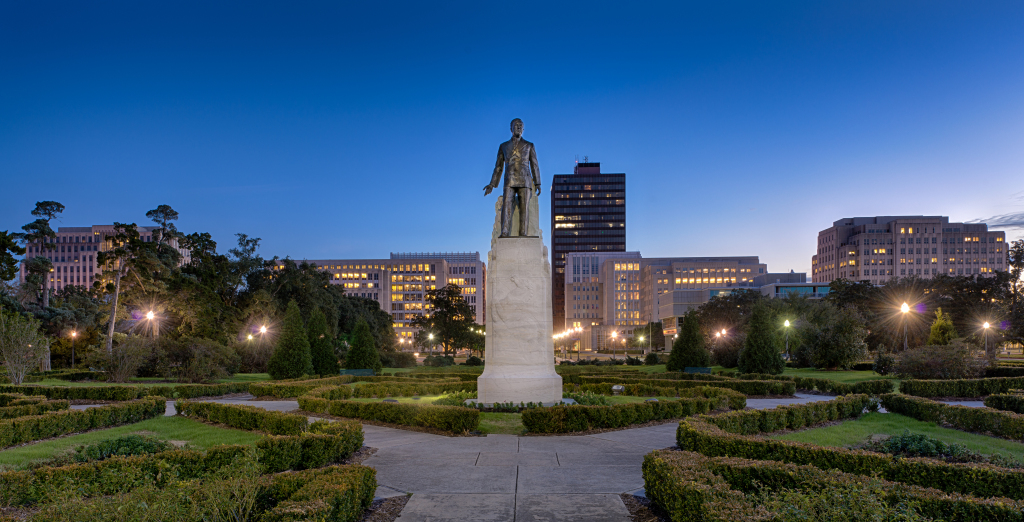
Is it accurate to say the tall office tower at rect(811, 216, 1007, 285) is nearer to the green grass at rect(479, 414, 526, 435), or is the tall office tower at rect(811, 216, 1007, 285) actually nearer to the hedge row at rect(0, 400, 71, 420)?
the green grass at rect(479, 414, 526, 435)

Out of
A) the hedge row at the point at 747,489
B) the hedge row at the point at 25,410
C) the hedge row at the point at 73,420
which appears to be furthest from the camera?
the hedge row at the point at 25,410

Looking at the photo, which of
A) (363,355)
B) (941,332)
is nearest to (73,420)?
(363,355)

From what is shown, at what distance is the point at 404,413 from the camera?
14.2 m

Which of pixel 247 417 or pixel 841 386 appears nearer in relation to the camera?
pixel 247 417

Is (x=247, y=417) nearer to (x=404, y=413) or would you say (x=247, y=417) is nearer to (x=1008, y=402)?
(x=404, y=413)

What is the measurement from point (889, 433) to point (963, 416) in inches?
116


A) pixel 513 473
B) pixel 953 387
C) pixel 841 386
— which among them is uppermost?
pixel 513 473

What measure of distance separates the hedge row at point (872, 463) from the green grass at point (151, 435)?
29.2 ft

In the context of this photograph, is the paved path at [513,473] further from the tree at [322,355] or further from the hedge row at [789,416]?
the tree at [322,355]

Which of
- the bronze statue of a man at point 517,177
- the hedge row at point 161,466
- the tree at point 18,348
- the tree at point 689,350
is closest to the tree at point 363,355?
the tree at point 18,348

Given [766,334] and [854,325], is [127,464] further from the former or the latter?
[854,325]

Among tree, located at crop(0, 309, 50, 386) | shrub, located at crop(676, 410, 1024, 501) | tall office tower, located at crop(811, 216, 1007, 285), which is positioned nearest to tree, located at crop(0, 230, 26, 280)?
tree, located at crop(0, 309, 50, 386)

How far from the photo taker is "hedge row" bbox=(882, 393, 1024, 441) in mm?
12938

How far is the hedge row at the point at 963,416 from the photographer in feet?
42.4
